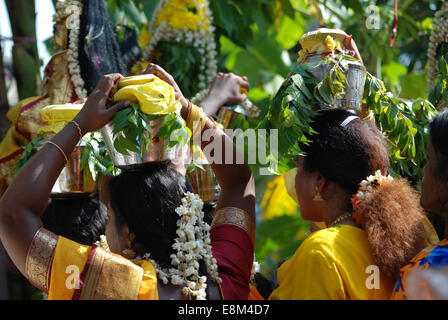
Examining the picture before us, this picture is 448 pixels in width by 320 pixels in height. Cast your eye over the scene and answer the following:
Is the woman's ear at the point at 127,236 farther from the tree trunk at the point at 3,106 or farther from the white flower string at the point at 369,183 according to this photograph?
the tree trunk at the point at 3,106

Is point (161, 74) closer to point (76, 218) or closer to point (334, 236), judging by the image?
point (334, 236)

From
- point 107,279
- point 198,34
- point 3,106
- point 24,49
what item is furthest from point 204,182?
point 24,49

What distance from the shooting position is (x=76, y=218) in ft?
11.1

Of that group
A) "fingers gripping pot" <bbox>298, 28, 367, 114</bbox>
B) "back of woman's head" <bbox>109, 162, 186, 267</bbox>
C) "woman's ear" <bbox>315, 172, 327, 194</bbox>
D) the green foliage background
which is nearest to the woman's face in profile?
"woman's ear" <bbox>315, 172, 327, 194</bbox>

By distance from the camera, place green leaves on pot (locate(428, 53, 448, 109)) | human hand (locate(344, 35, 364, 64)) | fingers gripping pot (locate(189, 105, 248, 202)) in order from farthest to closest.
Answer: fingers gripping pot (locate(189, 105, 248, 202)), green leaves on pot (locate(428, 53, 448, 109)), human hand (locate(344, 35, 364, 64))

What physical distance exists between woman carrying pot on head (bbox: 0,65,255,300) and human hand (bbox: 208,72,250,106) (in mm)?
1378

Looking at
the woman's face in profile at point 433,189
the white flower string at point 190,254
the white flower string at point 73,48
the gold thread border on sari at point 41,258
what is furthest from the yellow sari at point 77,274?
the white flower string at point 73,48

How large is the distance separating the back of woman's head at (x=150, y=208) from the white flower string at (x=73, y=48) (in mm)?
1695

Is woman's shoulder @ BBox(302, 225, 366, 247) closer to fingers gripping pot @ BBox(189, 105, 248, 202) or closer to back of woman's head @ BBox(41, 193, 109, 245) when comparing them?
fingers gripping pot @ BBox(189, 105, 248, 202)

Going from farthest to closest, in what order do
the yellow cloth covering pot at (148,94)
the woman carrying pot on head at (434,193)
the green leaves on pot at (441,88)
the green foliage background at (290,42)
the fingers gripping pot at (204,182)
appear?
1. the green foliage background at (290,42)
2. the fingers gripping pot at (204,182)
3. the green leaves on pot at (441,88)
4. the yellow cloth covering pot at (148,94)
5. the woman carrying pot on head at (434,193)

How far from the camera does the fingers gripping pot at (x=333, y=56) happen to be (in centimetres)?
259

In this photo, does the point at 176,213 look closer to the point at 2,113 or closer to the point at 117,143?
the point at 117,143

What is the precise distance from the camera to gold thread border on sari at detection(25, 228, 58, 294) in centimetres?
205
